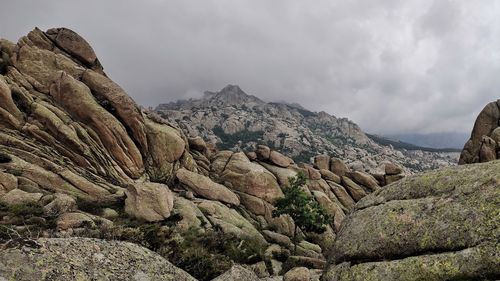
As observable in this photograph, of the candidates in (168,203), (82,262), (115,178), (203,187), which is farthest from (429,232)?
(203,187)

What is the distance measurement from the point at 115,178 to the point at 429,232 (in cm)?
5446

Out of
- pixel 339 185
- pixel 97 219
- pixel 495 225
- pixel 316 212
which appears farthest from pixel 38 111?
pixel 339 185

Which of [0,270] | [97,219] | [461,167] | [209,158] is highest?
[209,158]

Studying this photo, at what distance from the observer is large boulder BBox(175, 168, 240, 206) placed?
214 feet

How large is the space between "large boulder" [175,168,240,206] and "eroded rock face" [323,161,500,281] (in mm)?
54252

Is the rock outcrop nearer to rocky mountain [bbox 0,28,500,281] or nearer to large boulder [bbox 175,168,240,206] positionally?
rocky mountain [bbox 0,28,500,281]

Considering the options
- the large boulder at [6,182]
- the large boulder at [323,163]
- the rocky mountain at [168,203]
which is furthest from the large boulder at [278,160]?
the large boulder at [6,182]

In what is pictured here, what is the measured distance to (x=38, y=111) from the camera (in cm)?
5206

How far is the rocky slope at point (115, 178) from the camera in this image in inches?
1483

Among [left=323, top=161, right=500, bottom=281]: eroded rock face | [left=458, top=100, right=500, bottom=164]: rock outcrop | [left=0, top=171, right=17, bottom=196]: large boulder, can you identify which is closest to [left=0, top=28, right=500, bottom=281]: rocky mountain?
[left=323, top=161, right=500, bottom=281]: eroded rock face

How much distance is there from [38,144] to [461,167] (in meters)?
55.8

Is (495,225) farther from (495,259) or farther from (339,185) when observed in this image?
(339,185)

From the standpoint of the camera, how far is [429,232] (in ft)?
33.5

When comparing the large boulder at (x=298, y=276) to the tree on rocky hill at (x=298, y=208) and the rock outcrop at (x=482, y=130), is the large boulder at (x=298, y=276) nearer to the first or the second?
the tree on rocky hill at (x=298, y=208)
